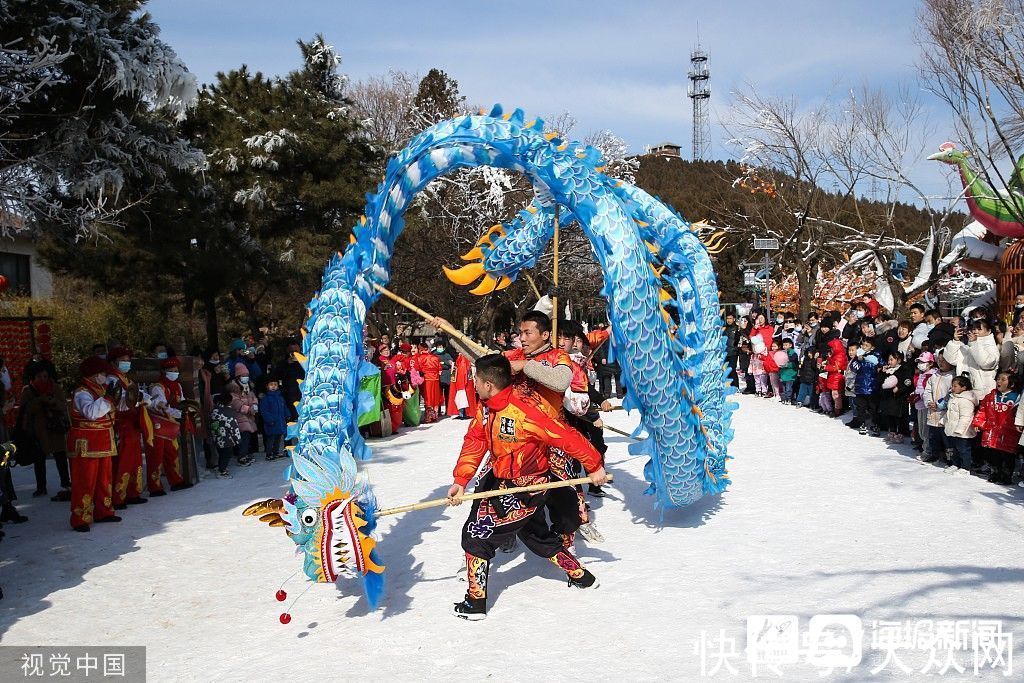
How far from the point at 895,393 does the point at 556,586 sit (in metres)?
6.08

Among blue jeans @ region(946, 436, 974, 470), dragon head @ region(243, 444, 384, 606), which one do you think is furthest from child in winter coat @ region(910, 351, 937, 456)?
dragon head @ region(243, 444, 384, 606)

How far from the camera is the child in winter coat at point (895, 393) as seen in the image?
354 inches

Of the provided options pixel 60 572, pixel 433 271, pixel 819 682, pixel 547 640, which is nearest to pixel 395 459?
pixel 60 572

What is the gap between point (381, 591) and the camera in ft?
14.5

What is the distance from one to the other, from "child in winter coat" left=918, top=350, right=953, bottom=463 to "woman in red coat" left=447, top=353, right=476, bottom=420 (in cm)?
644

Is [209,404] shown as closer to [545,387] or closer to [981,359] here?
[545,387]

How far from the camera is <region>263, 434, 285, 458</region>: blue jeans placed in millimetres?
9219

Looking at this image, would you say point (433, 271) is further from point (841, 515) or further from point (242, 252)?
point (841, 515)

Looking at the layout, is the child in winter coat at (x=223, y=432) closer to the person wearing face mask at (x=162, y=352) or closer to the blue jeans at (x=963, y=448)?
the person wearing face mask at (x=162, y=352)

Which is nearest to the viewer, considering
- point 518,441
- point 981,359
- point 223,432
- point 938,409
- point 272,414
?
point 518,441

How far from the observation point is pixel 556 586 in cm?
486

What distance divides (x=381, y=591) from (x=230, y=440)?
188 inches

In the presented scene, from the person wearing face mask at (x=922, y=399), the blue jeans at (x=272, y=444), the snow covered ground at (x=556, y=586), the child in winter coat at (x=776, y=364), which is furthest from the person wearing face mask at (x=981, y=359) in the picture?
the blue jeans at (x=272, y=444)

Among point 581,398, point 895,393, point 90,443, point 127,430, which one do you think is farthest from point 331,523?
point 895,393
